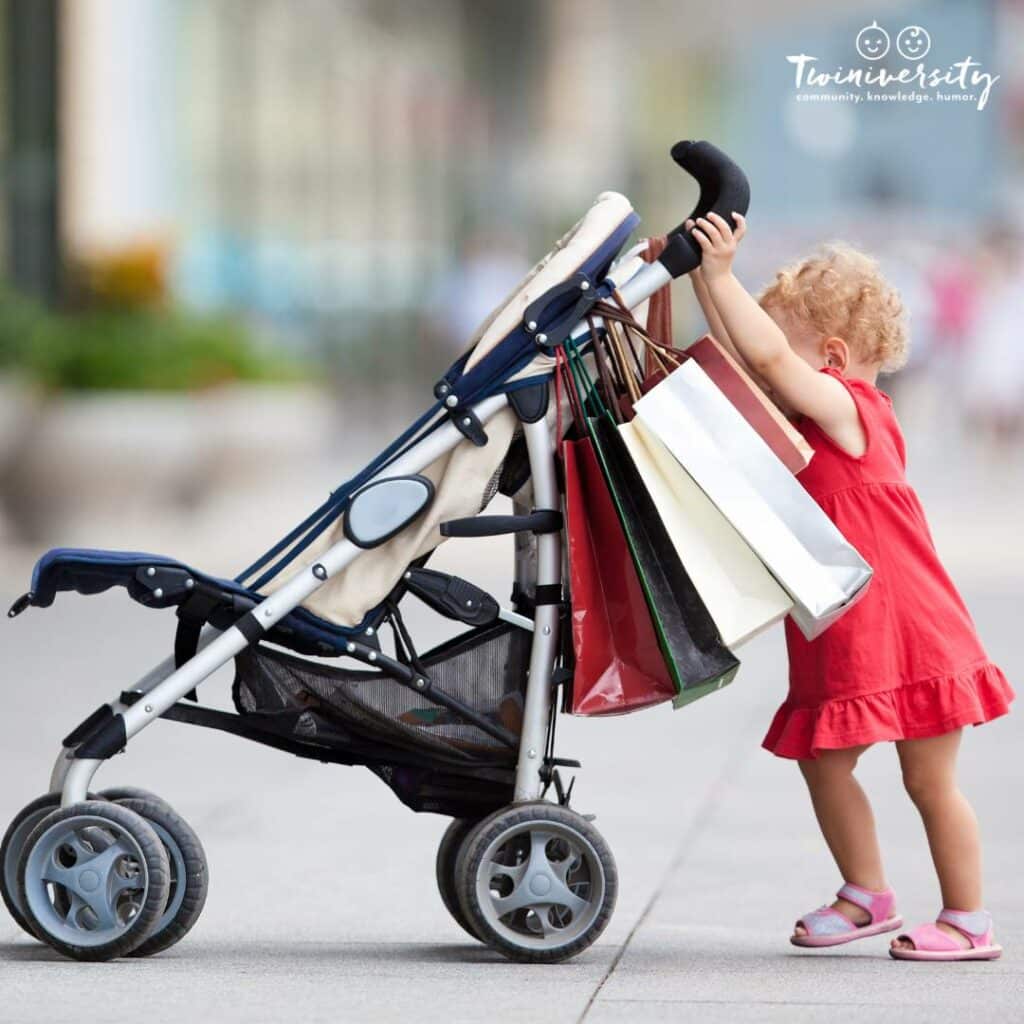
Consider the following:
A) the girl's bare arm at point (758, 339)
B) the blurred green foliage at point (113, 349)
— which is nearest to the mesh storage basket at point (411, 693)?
the girl's bare arm at point (758, 339)

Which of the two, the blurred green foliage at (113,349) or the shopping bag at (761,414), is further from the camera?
the blurred green foliage at (113,349)

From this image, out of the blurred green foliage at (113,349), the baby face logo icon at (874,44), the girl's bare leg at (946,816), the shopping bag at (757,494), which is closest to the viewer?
the shopping bag at (757,494)

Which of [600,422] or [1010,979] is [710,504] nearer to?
[600,422]

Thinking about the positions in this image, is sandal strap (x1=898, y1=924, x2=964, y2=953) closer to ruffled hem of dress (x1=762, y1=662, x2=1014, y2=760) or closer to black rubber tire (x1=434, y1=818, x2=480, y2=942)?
ruffled hem of dress (x1=762, y1=662, x2=1014, y2=760)

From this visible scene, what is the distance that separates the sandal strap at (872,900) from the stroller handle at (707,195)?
1.25 m

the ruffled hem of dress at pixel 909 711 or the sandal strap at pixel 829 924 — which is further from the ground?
the ruffled hem of dress at pixel 909 711

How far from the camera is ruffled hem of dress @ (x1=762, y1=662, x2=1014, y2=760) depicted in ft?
13.9

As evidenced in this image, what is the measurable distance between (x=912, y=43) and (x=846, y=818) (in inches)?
115

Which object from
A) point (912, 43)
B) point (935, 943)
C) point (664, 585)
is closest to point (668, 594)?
point (664, 585)

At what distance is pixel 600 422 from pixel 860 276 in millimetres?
621

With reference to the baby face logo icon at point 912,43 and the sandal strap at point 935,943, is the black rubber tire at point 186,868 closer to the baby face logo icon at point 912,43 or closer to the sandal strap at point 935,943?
the sandal strap at point 935,943

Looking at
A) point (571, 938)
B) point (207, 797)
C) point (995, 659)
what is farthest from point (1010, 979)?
point (995, 659)

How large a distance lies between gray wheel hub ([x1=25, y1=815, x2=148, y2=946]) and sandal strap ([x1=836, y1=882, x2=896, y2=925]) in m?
1.37

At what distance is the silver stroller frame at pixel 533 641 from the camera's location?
14.0 ft
